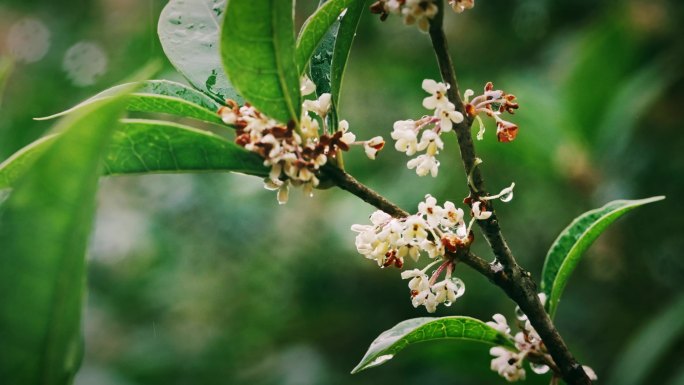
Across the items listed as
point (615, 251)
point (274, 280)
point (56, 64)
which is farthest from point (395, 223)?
point (56, 64)

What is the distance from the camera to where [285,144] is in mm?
780

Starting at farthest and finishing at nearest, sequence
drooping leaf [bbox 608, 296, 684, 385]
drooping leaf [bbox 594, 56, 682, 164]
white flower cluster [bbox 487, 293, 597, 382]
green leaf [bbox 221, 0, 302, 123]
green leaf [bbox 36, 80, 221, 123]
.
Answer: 1. drooping leaf [bbox 594, 56, 682, 164]
2. drooping leaf [bbox 608, 296, 684, 385]
3. white flower cluster [bbox 487, 293, 597, 382]
4. green leaf [bbox 36, 80, 221, 123]
5. green leaf [bbox 221, 0, 302, 123]

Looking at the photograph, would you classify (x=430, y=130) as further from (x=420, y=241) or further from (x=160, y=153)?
(x=160, y=153)

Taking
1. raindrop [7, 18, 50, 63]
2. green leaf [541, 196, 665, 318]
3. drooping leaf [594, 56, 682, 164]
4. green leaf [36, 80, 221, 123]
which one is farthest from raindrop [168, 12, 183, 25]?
raindrop [7, 18, 50, 63]

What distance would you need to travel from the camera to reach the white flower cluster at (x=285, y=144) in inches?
30.2

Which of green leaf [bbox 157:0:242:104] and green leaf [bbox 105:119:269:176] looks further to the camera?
green leaf [bbox 157:0:242:104]

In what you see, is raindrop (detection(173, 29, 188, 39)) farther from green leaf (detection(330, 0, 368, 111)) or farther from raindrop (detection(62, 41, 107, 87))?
raindrop (detection(62, 41, 107, 87))

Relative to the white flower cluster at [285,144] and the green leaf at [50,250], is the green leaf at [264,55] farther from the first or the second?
the green leaf at [50,250]

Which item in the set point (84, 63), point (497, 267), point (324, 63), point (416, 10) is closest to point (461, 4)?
point (416, 10)

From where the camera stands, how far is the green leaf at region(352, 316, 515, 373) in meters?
0.82

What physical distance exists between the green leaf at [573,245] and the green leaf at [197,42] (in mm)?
572

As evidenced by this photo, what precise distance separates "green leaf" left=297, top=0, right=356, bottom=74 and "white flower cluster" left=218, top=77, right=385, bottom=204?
0.10 m

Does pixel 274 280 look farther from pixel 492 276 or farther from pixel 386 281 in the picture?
pixel 492 276

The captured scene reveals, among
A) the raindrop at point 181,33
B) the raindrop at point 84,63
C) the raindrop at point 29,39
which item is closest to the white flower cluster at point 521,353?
the raindrop at point 181,33
